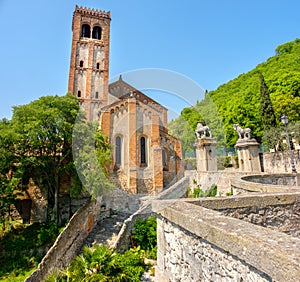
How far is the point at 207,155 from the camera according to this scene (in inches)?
534

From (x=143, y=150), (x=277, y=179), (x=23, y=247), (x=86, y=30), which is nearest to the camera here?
(x=277, y=179)

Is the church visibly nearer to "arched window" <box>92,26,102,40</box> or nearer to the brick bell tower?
the brick bell tower

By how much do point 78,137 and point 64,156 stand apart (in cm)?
165

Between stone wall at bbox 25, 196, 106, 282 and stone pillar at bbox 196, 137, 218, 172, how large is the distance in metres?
7.75

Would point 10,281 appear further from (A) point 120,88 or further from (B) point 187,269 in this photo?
(A) point 120,88

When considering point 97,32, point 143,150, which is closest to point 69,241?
point 143,150

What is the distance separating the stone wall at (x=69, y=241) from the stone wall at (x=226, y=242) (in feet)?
27.4

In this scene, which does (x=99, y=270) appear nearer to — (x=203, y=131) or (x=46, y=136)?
(x=46, y=136)

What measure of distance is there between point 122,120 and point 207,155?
31.3 ft

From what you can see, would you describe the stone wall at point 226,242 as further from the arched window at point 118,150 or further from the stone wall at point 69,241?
the arched window at point 118,150

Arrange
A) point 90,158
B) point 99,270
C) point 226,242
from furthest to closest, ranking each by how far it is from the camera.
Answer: point 90,158 → point 99,270 → point 226,242

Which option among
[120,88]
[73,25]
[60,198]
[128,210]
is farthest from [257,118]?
[73,25]

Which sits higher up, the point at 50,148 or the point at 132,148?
the point at 132,148

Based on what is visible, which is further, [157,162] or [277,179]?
[157,162]
